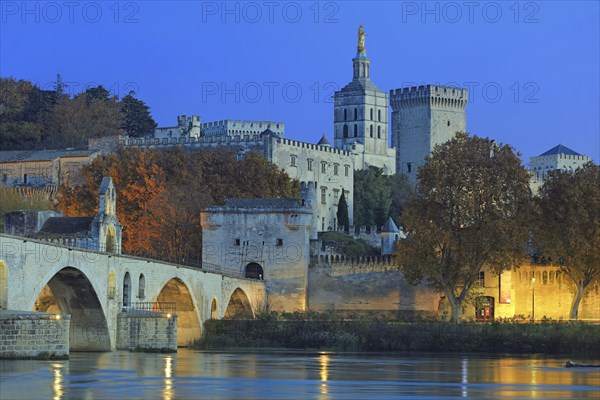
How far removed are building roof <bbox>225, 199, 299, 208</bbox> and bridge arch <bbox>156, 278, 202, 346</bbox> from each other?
14.6 metres

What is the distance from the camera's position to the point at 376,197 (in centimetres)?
12631

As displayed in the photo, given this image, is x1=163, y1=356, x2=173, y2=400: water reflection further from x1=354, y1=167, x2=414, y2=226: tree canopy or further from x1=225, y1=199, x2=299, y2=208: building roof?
x1=354, y1=167, x2=414, y2=226: tree canopy

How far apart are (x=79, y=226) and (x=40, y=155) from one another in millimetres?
46815

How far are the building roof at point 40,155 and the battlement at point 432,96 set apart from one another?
41575mm

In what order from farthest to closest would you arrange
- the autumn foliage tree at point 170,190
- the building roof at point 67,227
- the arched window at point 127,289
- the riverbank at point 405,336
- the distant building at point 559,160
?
the distant building at point 559,160, the autumn foliage tree at point 170,190, the building roof at point 67,227, the riverbank at point 405,336, the arched window at point 127,289

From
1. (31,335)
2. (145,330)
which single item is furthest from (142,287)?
(31,335)

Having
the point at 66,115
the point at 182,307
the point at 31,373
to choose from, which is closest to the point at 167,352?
the point at 182,307

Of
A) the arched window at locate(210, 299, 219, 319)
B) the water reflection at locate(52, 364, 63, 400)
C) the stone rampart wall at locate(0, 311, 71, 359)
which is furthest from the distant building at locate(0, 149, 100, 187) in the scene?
the water reflection at locate(52, 364, 63, 400)

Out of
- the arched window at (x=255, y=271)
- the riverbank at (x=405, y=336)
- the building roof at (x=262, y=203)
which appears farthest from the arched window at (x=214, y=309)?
the building roof at (x=262, y=203)

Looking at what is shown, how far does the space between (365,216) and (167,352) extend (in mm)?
65271

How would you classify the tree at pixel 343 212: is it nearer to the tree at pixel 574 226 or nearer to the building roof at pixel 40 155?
the building roof at pixel 40 155

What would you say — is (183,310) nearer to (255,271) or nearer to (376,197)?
(255,271)

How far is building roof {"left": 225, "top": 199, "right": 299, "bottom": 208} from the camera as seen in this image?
281ft

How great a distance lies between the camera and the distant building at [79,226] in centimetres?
6888
